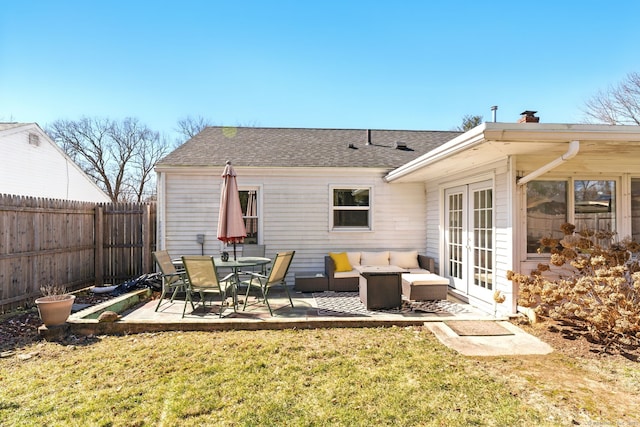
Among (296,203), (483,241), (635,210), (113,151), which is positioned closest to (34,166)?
(113,151)

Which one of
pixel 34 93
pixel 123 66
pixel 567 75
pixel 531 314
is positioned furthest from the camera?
pixel 34 93

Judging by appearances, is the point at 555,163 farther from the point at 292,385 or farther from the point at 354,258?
the point at 354,258

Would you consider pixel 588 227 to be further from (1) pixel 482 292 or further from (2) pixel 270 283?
(2) pixel 270 283

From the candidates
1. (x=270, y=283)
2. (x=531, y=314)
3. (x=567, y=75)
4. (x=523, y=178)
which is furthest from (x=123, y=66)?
(x=567, y=75)

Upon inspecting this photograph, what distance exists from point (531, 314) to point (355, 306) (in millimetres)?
2618

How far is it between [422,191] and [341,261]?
2825mm

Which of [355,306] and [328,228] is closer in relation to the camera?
[355,306]

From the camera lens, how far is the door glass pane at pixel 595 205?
520cm

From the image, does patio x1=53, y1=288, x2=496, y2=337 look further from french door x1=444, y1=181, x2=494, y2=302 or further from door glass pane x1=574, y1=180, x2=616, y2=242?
door glass pane x1=574, y1=180, x2=616, y2=242

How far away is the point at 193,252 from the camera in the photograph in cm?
808

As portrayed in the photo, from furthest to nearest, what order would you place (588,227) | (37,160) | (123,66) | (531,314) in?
(37,160), (123,66), (588,227), (531,314)

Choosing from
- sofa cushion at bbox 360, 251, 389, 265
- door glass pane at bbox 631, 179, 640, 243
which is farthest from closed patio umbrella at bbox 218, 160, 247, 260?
door glass pane at bbox 631, 179, 640, 243

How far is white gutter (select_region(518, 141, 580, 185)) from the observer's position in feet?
13.2

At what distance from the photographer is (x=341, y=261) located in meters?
7.59
